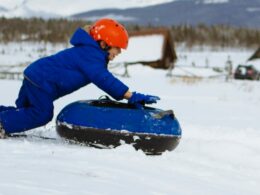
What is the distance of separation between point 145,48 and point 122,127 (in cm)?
3914

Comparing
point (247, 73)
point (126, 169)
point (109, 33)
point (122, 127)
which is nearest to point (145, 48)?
point (247, 73)

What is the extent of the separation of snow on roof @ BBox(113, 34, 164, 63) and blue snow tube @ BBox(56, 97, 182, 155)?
37803 mm

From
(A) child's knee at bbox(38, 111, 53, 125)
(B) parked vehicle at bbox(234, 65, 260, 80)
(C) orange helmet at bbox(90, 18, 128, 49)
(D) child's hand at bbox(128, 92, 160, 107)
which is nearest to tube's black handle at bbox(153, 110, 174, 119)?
(D) child's hand at bbox(128, 92, 160, 107)

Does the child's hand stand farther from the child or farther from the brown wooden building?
the brown wooden building

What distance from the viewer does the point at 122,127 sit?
19.2 feet

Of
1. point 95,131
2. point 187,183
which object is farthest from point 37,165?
point 95,131

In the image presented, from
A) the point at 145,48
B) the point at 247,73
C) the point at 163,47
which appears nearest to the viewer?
the point at 247,73

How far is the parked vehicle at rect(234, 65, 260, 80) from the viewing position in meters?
38.1

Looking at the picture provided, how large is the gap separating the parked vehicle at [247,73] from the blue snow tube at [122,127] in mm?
32616

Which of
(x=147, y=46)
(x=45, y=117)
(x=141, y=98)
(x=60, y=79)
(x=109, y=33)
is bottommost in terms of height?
(x=147, y=46)

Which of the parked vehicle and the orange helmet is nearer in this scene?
the orange helmet

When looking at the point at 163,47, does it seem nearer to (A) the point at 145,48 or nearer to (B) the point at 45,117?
(A) the point at 145,48

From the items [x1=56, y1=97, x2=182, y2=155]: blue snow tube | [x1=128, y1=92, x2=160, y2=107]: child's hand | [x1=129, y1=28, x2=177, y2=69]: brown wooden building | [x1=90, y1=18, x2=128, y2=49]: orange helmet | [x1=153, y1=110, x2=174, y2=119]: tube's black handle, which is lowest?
[x1=129, y1=28, x2=177, y2=69]: brown wooden building

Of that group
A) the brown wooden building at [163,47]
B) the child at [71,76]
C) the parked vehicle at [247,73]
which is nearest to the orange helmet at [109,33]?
the child at [71,76]
